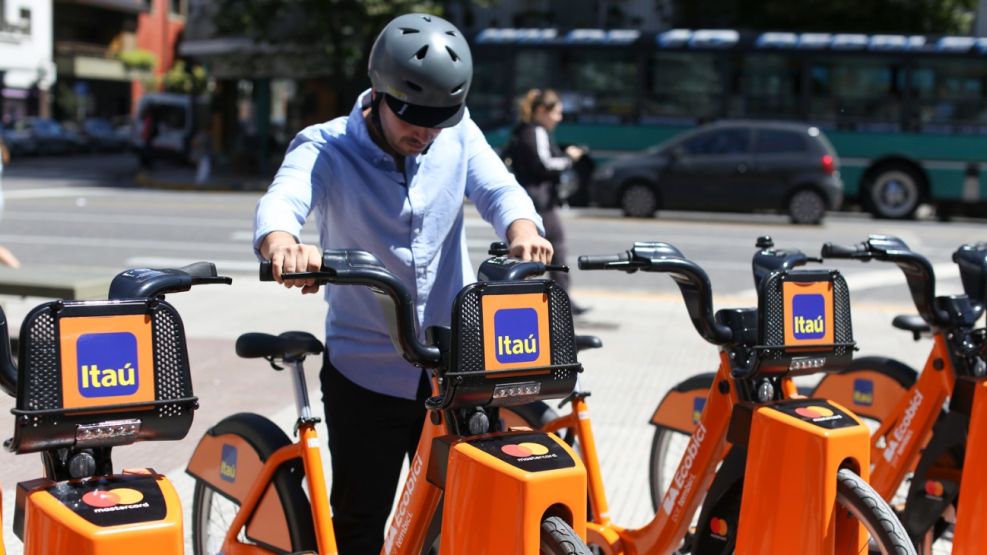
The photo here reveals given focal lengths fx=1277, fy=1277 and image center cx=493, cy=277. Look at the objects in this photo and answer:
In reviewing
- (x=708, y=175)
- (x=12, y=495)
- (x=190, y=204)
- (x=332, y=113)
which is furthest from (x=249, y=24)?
(x=12, y=495)

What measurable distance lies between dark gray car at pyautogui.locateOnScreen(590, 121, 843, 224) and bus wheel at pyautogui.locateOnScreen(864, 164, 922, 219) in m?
2.72

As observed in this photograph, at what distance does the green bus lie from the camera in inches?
866

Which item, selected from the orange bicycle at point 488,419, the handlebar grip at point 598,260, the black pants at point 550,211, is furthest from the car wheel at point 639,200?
the orange bicycle at point 488,419

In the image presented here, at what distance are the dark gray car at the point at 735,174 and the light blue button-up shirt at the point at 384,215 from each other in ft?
54.1

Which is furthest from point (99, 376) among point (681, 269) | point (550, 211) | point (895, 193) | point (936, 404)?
A: point (895, 193)

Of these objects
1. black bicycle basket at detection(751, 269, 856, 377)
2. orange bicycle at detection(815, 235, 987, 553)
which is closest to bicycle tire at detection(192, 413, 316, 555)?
black bicycle basket at detection(751, 269, 856, 377)

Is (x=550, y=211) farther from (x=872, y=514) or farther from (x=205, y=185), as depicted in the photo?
(x=205, y=185)

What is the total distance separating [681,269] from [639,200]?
1671cm

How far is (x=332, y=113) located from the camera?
33031 mm

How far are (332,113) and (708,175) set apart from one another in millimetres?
15478

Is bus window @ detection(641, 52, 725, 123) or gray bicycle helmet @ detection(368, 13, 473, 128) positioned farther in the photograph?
bus window @ detection(641, 52, 725, 123)

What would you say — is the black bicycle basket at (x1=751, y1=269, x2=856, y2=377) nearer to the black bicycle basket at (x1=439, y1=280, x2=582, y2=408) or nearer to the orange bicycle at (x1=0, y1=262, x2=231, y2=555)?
the black bicycle basket at (x1=439, y1=280, x2=582, y2=408)

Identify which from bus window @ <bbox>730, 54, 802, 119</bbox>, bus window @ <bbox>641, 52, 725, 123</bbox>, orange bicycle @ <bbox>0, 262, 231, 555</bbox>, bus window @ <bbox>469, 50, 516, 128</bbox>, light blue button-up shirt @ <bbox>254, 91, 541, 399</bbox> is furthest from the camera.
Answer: bus window @ <bbox>469, 50, 516, 128</bbox>

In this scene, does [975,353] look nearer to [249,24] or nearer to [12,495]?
[12,495]
